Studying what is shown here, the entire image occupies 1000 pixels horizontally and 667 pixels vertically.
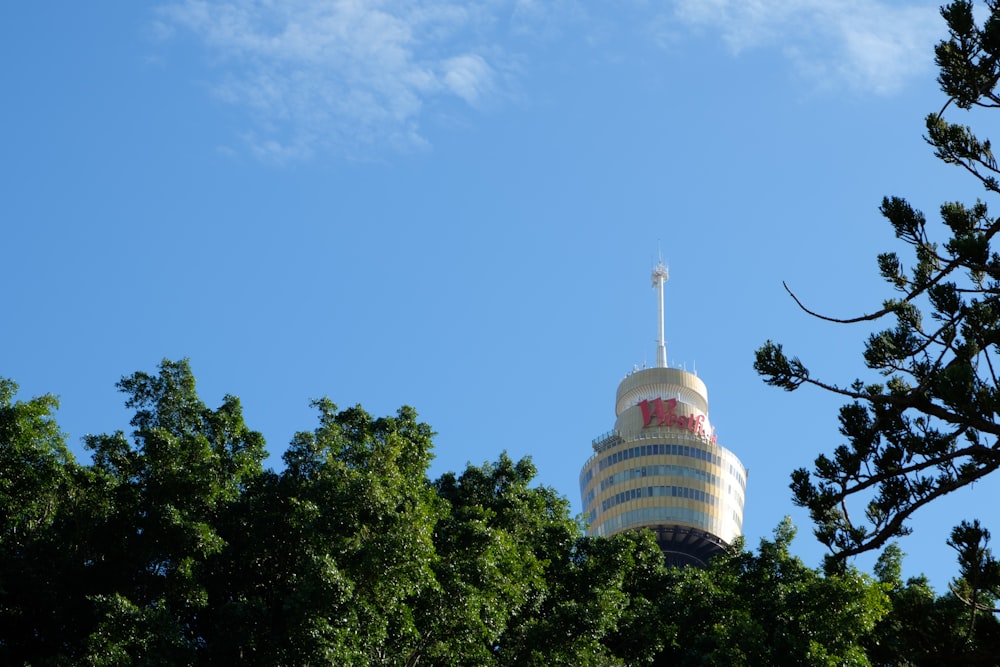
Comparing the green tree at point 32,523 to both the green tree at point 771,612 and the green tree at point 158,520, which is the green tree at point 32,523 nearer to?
→ the green tree at point 158,520

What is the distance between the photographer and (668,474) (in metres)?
123

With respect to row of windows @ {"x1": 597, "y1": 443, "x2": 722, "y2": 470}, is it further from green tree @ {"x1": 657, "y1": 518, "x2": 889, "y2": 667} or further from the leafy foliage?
the leafy foliage

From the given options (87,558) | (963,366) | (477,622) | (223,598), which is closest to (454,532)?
(477,622)

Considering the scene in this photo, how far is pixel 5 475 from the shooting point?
100ft

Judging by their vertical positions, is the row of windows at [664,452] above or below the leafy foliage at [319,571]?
above

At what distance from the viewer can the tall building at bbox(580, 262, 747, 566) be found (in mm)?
122375

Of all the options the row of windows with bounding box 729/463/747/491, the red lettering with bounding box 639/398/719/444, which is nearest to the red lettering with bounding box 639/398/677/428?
the red lettering with bounding box 639/398/719/444

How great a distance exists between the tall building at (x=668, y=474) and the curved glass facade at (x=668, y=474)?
0.08m

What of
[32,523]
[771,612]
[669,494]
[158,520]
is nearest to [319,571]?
[158,520]

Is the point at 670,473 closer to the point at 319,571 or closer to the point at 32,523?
the point at 32,523

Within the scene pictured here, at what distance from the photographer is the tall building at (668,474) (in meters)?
122

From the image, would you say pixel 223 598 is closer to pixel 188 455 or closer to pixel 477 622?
pixel 188 455

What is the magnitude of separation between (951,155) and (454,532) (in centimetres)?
1467

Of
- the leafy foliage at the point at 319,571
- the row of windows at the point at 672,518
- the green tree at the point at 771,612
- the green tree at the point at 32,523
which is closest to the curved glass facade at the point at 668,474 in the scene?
the row of windows at the point at 672,518
